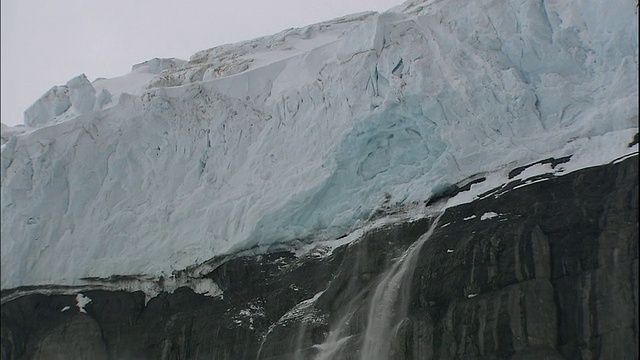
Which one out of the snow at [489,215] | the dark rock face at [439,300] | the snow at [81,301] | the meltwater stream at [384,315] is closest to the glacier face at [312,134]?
the snow at [81,301]

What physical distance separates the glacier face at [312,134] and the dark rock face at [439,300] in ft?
2.17

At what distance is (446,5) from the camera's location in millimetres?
14031

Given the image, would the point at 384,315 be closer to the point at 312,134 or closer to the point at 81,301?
the point at 312,134

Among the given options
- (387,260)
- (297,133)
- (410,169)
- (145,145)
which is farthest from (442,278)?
→ (145,145)

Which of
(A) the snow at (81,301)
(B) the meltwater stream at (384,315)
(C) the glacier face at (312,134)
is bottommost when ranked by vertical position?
(B) the meltwater stream at (384,315)

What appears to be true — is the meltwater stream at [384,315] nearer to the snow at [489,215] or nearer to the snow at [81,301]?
the snow at [489,215]

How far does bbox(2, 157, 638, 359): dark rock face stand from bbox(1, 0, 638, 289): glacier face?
0.66m

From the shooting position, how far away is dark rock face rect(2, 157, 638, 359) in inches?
388

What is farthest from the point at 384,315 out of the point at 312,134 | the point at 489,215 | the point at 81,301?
the point at 81,301

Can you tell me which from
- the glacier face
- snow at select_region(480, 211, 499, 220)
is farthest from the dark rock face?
the glacier face

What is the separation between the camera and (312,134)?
13.5 metres

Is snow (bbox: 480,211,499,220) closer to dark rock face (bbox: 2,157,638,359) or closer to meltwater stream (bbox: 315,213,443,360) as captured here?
dark rock face (bbox: 2,157,638,359)

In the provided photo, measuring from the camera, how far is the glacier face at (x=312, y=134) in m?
12.0

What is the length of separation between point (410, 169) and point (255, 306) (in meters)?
3.38
